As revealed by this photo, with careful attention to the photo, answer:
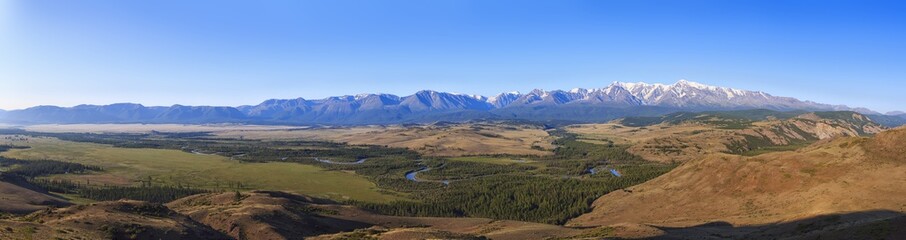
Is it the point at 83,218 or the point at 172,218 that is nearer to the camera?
the point at 83,218

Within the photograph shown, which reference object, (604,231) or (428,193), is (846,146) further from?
(428,193)

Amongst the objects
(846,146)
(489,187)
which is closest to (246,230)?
(489,187)

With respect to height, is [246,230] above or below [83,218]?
below

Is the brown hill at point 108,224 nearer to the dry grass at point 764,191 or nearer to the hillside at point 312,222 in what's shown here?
the hillside at point 312,222

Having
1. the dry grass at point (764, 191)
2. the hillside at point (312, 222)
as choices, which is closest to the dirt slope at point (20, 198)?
the hillside at point (312, 222)

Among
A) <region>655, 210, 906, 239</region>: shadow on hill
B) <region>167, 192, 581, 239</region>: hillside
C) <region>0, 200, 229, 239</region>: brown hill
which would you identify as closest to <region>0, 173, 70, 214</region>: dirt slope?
<region>167, 192, 581, 239</region>: hillside

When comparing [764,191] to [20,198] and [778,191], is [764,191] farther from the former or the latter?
[20,198]

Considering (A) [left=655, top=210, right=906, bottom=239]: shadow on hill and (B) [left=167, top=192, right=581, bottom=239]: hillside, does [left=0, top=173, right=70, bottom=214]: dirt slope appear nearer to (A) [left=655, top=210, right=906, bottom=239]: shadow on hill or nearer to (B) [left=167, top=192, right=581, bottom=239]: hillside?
(B) [left=167, top=192, right=581, bottom=239]: hillside
